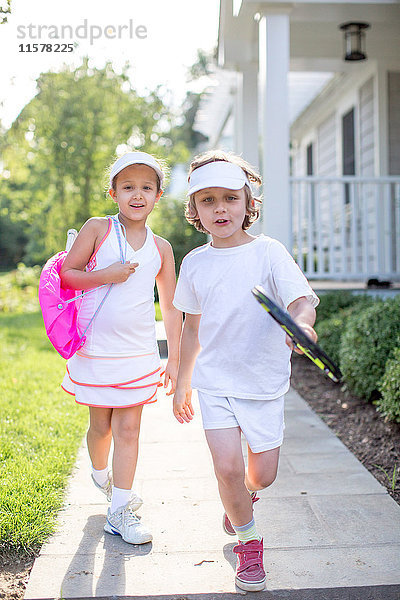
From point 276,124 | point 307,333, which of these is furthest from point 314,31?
point 307,333

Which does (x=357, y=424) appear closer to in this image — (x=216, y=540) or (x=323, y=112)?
(x=216, y=540)

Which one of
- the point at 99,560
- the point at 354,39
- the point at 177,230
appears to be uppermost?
the point at 354,39

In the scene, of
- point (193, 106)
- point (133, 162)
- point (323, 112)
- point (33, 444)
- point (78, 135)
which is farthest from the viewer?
point (193, 106)

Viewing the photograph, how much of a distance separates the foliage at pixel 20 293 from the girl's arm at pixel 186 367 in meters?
10.2

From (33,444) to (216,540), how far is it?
1.53 metres

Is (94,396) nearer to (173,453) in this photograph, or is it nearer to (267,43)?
(173,453)

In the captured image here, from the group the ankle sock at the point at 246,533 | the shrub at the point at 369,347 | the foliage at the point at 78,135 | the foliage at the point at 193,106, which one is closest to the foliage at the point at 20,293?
the foliage at the point at 78,135

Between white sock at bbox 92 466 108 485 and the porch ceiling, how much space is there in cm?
510

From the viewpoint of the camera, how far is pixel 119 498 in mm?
2723

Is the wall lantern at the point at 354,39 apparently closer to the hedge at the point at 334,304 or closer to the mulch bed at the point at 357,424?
the hedge at the point at 334,304

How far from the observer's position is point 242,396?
7.60 feet

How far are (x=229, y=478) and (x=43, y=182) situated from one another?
14.8m

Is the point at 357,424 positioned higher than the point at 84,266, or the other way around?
the point at 84,266

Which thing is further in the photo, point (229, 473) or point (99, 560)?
point (99, 560)
